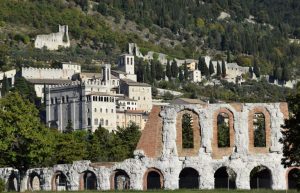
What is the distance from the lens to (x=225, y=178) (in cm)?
7106

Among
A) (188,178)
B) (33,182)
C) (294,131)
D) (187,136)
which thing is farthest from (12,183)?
(294,131)

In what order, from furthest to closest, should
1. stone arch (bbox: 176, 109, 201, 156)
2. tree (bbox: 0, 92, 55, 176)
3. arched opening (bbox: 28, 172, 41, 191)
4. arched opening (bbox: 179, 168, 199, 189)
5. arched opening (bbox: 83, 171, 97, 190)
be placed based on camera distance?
arched opening (bbox: 28, 172, 41, 191) < arched opening (bbox: 83, 171, 97, 190) < arched opening (bbox: 179, 168, 199, 189) < stone arch (bbox: 176, 109, 201, 156) < tree (bbox: 0, 92, 55, 176)

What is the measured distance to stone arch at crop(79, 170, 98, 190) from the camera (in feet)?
233

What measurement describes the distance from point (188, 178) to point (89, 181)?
34.6 ft

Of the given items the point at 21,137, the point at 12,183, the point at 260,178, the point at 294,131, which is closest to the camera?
the point at 294,131

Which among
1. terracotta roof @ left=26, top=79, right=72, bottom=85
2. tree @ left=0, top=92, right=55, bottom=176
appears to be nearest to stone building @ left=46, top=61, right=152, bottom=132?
terracotta roof @ left=26, top=79, right=72, bottom=85

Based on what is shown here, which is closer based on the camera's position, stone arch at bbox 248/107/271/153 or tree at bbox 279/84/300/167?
tree at bbox 279/84/300/167

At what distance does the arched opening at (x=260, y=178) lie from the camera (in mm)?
69812

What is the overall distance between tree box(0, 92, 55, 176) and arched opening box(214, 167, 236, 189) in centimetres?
1263

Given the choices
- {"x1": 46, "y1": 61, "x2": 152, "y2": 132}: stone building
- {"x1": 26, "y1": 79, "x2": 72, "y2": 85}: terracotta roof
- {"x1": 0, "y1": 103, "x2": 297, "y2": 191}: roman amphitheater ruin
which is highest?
{"x1": 26, "y1": 79, "x2": 72, "y2": 85}: terracotta roof

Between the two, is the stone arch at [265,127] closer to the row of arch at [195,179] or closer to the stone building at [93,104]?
the row of arch at [195,179]

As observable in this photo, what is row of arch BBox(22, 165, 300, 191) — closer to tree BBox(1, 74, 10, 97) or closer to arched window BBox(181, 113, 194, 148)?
arched window BBox(181, 113, 194, 148)

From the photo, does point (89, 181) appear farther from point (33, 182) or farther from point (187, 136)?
point (187, 136)

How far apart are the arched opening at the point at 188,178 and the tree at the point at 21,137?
400 inches
